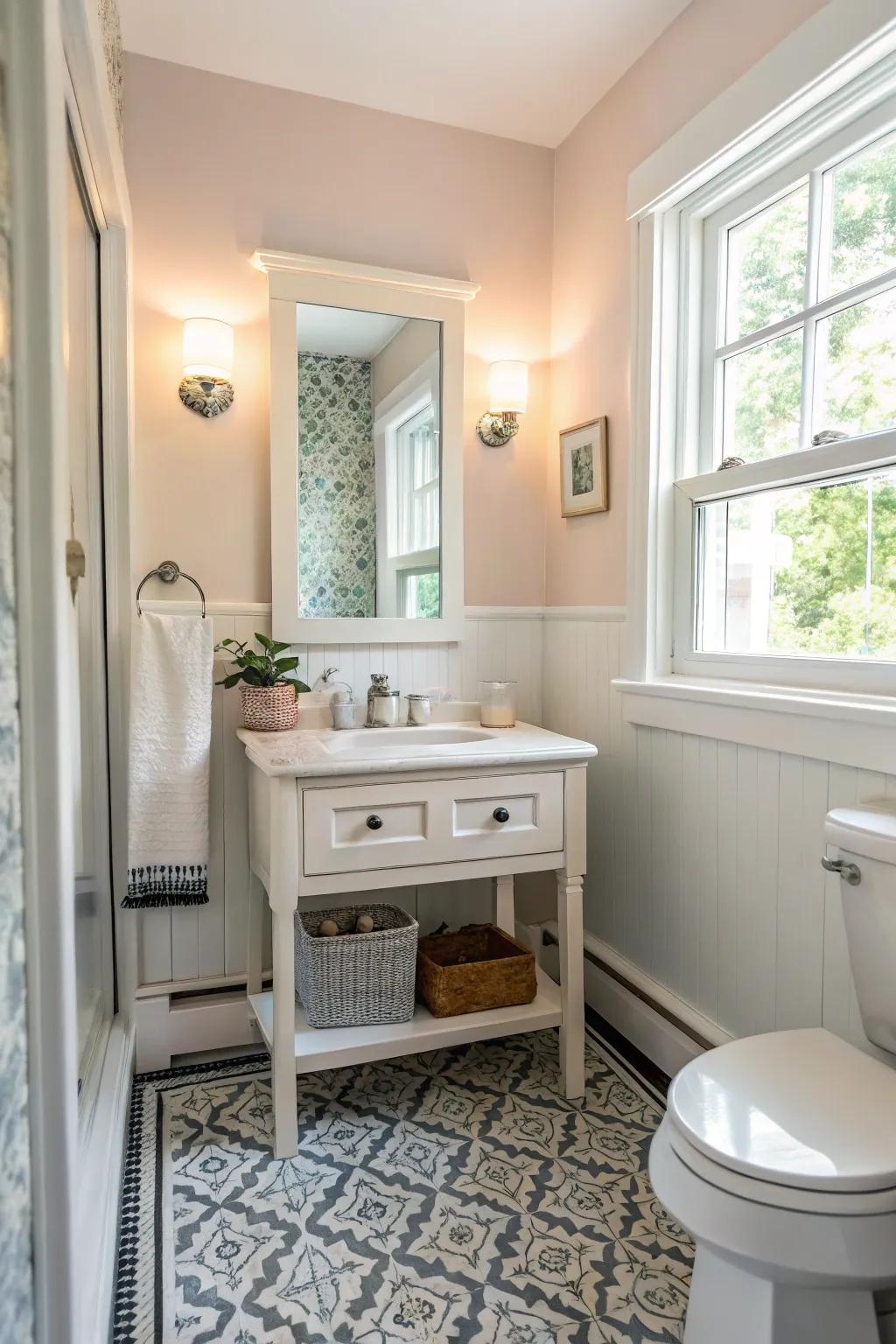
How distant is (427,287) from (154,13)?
0.84 meters

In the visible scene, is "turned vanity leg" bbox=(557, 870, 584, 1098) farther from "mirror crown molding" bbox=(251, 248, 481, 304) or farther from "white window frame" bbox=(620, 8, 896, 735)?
"mirror crown molding" bbox=(251, 248, 481, 304)

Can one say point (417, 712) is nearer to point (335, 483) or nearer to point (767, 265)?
point (335, 483)

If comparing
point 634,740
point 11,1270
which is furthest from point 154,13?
point 11,1270

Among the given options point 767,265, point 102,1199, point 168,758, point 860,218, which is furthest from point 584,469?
point 102,1199

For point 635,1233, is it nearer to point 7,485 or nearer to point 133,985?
point 133,985

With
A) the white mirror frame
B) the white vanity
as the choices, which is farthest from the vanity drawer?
the white mirror frame

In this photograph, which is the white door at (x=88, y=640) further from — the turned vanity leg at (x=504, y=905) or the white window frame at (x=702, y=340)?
the white window frame at (x=702, y=340)

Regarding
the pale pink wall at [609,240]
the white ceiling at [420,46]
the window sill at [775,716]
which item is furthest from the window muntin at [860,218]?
the window sill at [775,716]

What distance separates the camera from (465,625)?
2396 millimetres

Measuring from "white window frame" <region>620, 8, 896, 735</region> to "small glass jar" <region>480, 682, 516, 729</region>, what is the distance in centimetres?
34

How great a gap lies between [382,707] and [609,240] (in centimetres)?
135

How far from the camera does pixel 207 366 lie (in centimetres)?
202

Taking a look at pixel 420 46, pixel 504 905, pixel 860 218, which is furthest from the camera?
pixel 504 905

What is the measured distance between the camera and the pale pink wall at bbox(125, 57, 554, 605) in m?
2.04
